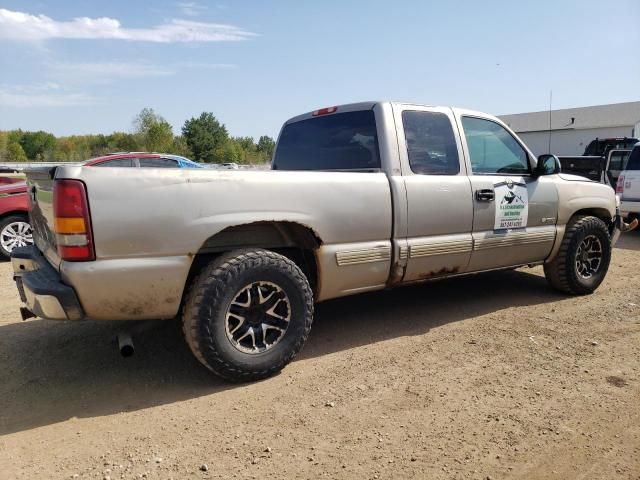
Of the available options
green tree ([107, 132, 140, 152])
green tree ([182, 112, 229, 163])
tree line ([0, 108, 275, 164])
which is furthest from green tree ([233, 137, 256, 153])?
green tree ([107, 132, 140, 152])

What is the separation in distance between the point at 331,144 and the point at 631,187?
26.7 feet

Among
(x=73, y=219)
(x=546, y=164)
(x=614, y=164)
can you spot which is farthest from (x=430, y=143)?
(x=614, y=164)

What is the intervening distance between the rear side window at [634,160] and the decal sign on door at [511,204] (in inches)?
271

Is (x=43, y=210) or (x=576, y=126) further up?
(x=576, y=126)

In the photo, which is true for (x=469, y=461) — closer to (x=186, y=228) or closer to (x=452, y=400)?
(x=452, y=400)

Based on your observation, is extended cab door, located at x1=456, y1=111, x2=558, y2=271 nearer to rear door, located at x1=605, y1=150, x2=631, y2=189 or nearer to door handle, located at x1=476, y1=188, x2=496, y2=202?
door handle, located at x1=476, y1=188, x2=496, y2=202

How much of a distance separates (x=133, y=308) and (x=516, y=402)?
240cm

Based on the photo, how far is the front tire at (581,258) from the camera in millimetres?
5191

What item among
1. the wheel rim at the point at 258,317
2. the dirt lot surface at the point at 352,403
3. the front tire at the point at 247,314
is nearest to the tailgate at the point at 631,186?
the dirt lot surface at the point at 352,403

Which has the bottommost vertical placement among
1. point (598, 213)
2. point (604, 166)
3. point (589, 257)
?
point (589, 257)

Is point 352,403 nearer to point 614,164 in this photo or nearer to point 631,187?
point 631,187

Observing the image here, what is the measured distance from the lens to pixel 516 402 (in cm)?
306

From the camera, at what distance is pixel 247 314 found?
132 inches

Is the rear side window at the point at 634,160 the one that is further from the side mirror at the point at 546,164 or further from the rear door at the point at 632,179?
the side mirror at the point at 546,164
